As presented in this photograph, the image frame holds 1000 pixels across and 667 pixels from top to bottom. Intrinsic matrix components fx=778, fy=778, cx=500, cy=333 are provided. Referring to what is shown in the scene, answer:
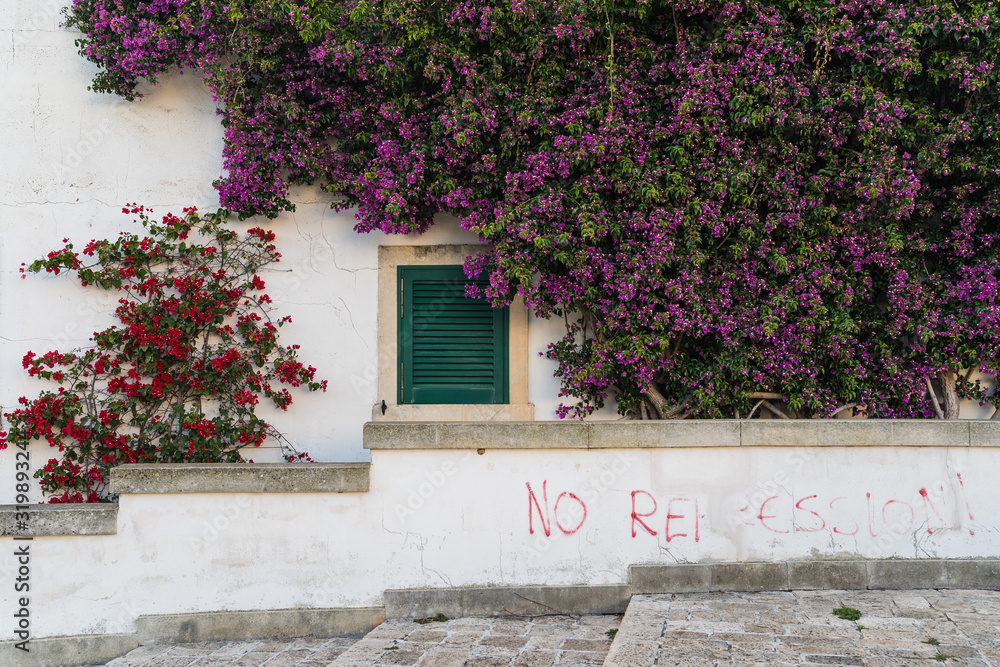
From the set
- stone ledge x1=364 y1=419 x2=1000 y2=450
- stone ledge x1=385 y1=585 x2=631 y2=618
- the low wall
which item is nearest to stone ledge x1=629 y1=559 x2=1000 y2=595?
the low wall

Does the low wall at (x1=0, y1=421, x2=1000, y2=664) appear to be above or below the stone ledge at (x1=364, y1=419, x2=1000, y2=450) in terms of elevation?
below

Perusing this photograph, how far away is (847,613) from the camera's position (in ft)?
16.0

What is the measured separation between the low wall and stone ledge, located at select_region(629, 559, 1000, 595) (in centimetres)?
6

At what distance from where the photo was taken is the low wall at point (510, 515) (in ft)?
18.0

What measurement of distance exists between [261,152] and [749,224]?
13.6 ft

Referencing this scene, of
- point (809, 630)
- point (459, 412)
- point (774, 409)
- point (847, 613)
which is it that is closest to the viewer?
point (809, 630)

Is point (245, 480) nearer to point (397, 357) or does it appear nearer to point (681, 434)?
point (397, 357)

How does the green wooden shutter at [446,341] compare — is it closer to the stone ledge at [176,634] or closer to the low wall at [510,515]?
the low wall at [510,515]

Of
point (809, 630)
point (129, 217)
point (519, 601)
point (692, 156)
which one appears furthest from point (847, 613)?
point (129, 217)

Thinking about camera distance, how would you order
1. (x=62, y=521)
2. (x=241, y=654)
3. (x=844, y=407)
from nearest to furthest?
(x=241, y=654) → (x=62, y=521) → (x=844, y=407)

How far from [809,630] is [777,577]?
0.92 m

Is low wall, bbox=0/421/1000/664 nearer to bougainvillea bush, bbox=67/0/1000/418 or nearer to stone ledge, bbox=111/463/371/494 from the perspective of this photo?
stone ledge, bbox=111/463/371/494

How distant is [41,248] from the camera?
721 cm

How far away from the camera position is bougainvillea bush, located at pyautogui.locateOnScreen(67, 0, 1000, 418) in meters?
6.13
